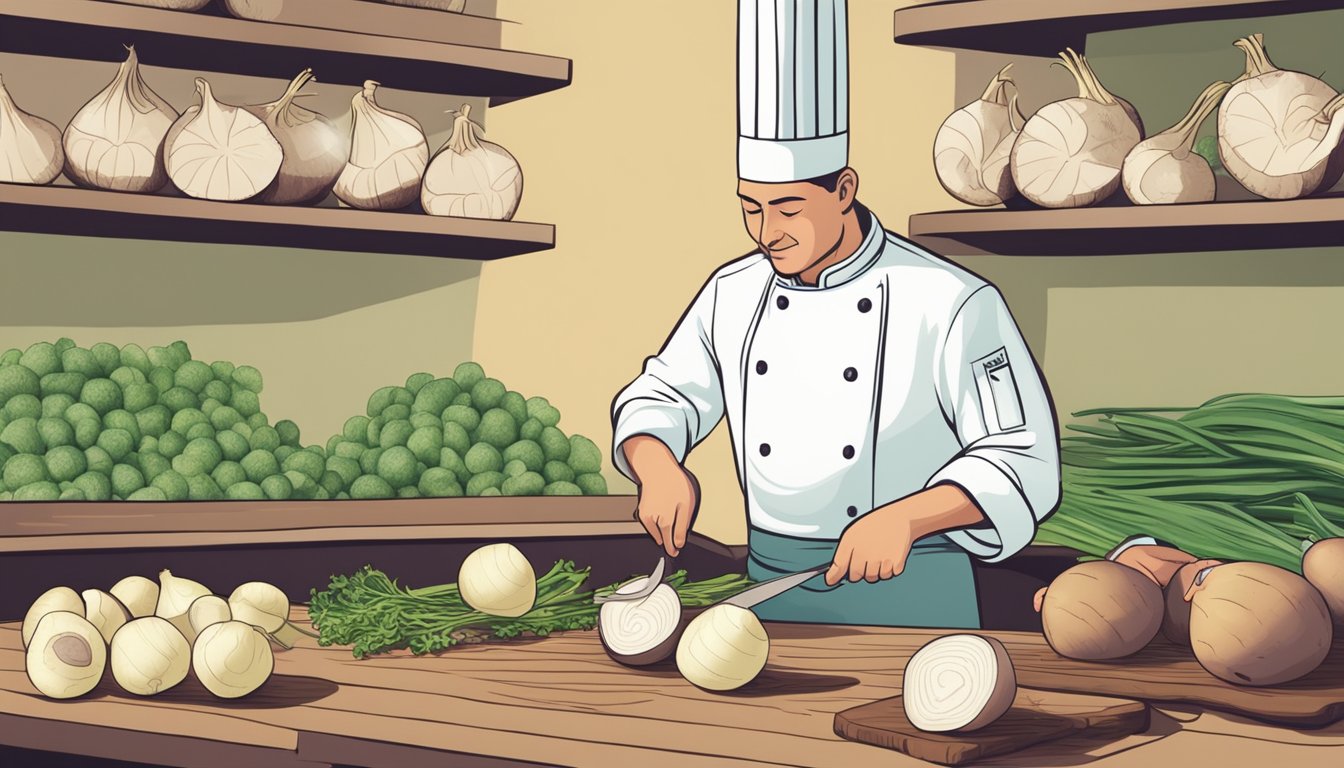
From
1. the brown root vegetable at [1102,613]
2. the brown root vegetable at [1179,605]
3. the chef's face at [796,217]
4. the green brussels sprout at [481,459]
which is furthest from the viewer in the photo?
the green brussels sprout at [481,459]

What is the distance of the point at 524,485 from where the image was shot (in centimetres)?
283

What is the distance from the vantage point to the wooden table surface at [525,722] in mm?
1273

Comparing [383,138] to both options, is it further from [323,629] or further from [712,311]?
[323,629]

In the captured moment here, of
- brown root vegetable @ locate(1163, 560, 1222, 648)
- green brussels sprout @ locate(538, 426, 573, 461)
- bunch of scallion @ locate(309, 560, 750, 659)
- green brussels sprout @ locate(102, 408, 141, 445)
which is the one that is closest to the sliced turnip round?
brown root vegetable @ locate(1163, 560, 1222, 648)

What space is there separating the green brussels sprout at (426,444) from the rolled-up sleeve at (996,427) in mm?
1107

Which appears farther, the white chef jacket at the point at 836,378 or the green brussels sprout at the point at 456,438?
the green brussels sprout at the point at 456,438

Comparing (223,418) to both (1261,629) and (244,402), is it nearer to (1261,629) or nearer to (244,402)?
(244,402)

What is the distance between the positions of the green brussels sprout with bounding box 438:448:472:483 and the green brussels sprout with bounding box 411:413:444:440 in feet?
0.13

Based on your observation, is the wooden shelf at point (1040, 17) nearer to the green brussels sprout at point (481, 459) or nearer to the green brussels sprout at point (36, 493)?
the green brussels sprout at point (481, 459)

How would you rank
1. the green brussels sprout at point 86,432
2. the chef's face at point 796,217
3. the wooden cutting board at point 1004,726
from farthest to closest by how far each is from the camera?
the green brussels sprout at point 86,432, the chef's face at point 796,217, the wooden cutting board at point 1004,726

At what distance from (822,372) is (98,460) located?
4.34 feet

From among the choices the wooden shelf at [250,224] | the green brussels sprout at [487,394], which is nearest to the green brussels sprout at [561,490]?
the green brussels sprout at [487,394]

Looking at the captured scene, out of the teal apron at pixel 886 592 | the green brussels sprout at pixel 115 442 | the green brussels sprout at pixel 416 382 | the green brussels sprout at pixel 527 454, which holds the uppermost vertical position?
the green brussels sprout at pixel 416 382

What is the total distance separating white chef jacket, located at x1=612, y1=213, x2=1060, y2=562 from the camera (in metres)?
2.21
